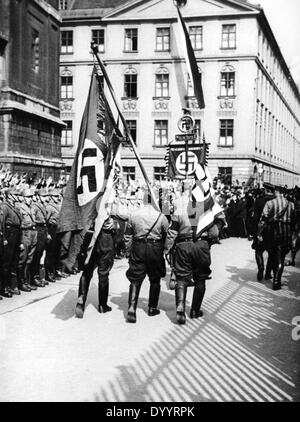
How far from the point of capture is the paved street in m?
4.79

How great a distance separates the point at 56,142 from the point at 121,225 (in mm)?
13086

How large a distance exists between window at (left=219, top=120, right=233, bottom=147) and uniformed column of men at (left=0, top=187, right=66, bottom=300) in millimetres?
30028

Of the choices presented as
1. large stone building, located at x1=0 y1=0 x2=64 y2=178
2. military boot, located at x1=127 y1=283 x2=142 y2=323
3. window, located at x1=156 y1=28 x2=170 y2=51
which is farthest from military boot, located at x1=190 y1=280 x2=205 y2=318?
window, located at x1=156 y1=28 x2=170 y2=51

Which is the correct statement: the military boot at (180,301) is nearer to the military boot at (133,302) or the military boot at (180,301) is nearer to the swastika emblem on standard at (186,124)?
the military boot at (133,302)

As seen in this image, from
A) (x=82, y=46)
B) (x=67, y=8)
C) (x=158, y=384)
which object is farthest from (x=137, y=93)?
(x=158, y=384)

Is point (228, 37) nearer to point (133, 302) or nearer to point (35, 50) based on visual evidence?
point (35, 50)

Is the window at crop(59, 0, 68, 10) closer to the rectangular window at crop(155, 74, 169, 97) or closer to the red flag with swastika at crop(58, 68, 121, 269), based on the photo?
the rectangular window at crop(155, 74, 169, 97)

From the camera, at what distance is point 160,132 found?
1608 inches

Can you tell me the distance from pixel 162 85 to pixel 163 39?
345 centimetres

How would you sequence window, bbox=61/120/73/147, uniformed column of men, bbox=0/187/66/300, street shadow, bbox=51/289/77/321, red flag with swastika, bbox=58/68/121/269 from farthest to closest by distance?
1. window, bbox=61/120/73/147
2. uniformed column of men, bbox=0/187/66/300
3. street shadow, bbox=51/289/77/321
4. red flag with swastika, bbox=58/68/121/269

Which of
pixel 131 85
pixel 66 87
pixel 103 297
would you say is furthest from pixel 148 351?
pixel 66 87

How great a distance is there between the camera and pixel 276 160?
49.6 metres

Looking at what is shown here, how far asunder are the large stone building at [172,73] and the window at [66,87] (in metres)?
0.08

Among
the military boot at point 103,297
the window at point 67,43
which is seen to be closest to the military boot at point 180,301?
the military boot at point 103,297
